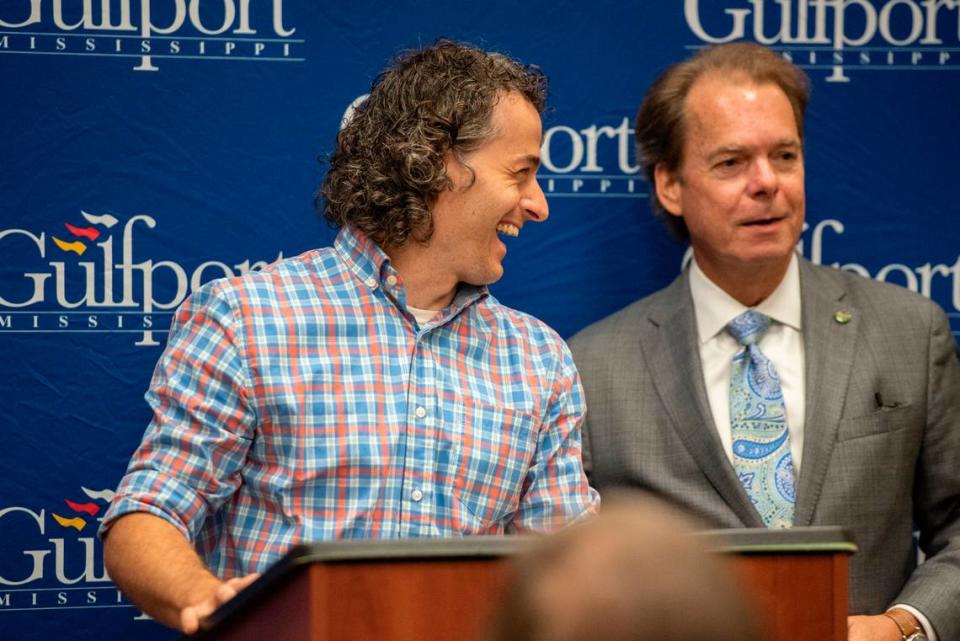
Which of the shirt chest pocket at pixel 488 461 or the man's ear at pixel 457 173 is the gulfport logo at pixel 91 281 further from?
the shirt chest pocket at pixel 488 461

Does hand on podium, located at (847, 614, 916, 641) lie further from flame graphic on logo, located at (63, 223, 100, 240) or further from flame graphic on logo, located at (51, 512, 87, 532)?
flame graphic on logo, located at (63, 223, 100, 240)

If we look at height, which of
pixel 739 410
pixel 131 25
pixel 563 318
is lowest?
pixel 739 410

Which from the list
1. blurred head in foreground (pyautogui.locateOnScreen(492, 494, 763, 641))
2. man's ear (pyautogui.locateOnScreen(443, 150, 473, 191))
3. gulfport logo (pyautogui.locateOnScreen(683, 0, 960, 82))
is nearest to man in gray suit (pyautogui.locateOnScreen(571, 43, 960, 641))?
gulfport logo (pyautogui.locateOnScreen(683, 0, 960, 82))

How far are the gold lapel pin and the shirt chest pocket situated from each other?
92 centimetres

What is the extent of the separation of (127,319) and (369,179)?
756 mm

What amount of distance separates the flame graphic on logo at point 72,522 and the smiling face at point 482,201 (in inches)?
41.0

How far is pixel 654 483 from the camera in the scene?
10.5 feet

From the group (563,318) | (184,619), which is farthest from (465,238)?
(184,619)

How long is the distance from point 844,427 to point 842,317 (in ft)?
0.89

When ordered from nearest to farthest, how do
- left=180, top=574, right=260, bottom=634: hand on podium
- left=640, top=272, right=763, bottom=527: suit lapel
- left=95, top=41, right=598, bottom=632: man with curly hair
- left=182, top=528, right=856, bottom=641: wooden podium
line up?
left=182, top=528, right=856, bottom=641: wooden podium
left=180, top=574, right=260, bottom=634: hand on podium
left=95, top=41, right=598, bottom=632: man with curly hair
left=640, top=272, right=763, bottom=527: suit lapel

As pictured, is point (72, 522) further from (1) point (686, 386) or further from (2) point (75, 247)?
(1) point (686, 386)

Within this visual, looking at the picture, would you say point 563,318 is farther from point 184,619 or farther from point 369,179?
point 184,619

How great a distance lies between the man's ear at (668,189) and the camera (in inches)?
133

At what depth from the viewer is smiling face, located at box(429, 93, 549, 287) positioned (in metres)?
2.74
